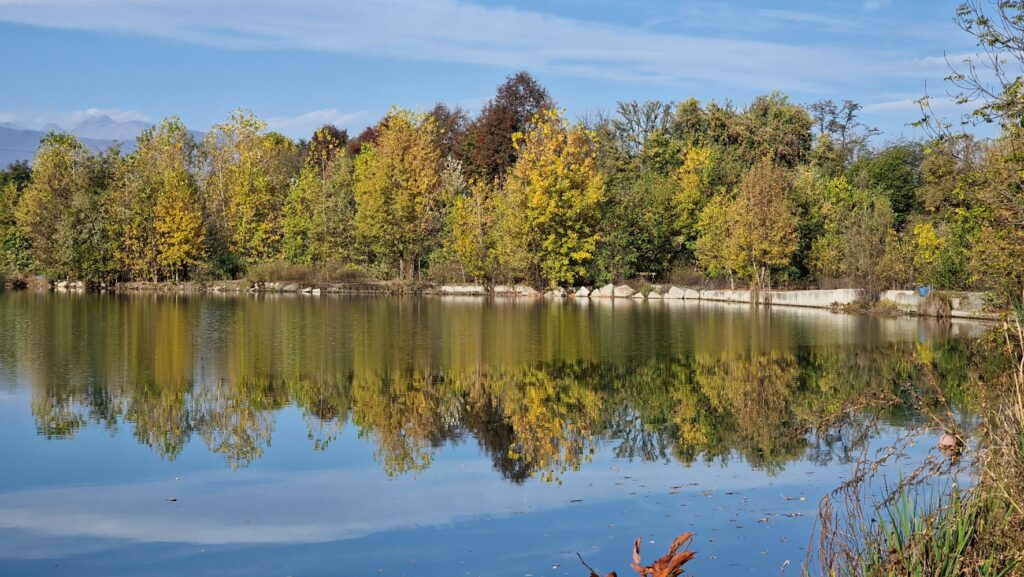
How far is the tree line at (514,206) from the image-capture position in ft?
140

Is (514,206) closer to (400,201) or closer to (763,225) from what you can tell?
(400,201)

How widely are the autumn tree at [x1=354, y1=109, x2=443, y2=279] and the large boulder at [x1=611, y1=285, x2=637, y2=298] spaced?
425 inches

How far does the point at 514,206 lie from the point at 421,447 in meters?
33.8

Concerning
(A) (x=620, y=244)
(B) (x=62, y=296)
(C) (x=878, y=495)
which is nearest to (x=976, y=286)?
(A) (x=620, y=244)

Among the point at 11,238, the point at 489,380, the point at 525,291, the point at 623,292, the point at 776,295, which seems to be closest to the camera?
the point at 489,380

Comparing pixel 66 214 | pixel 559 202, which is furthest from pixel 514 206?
pixel 66 214

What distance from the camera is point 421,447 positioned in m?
12.5

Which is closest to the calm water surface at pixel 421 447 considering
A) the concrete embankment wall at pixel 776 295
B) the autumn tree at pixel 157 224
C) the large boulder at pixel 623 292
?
the concrete embankment wall at pixel 776 295

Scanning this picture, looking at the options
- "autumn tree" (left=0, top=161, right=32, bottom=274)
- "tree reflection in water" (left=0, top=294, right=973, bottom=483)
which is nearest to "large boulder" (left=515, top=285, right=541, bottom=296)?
"tree reflection in water" (left=0, top=294, right=973, bottom=483)

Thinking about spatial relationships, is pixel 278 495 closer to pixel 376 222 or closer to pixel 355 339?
pixel 355 339

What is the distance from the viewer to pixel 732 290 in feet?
142

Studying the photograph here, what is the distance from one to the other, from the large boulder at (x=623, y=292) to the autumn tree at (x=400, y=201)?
10799mm

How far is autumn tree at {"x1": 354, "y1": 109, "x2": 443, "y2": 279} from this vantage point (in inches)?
1951

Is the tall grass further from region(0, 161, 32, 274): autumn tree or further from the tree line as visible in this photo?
region(0, 161, 32, 274): autumn tree
